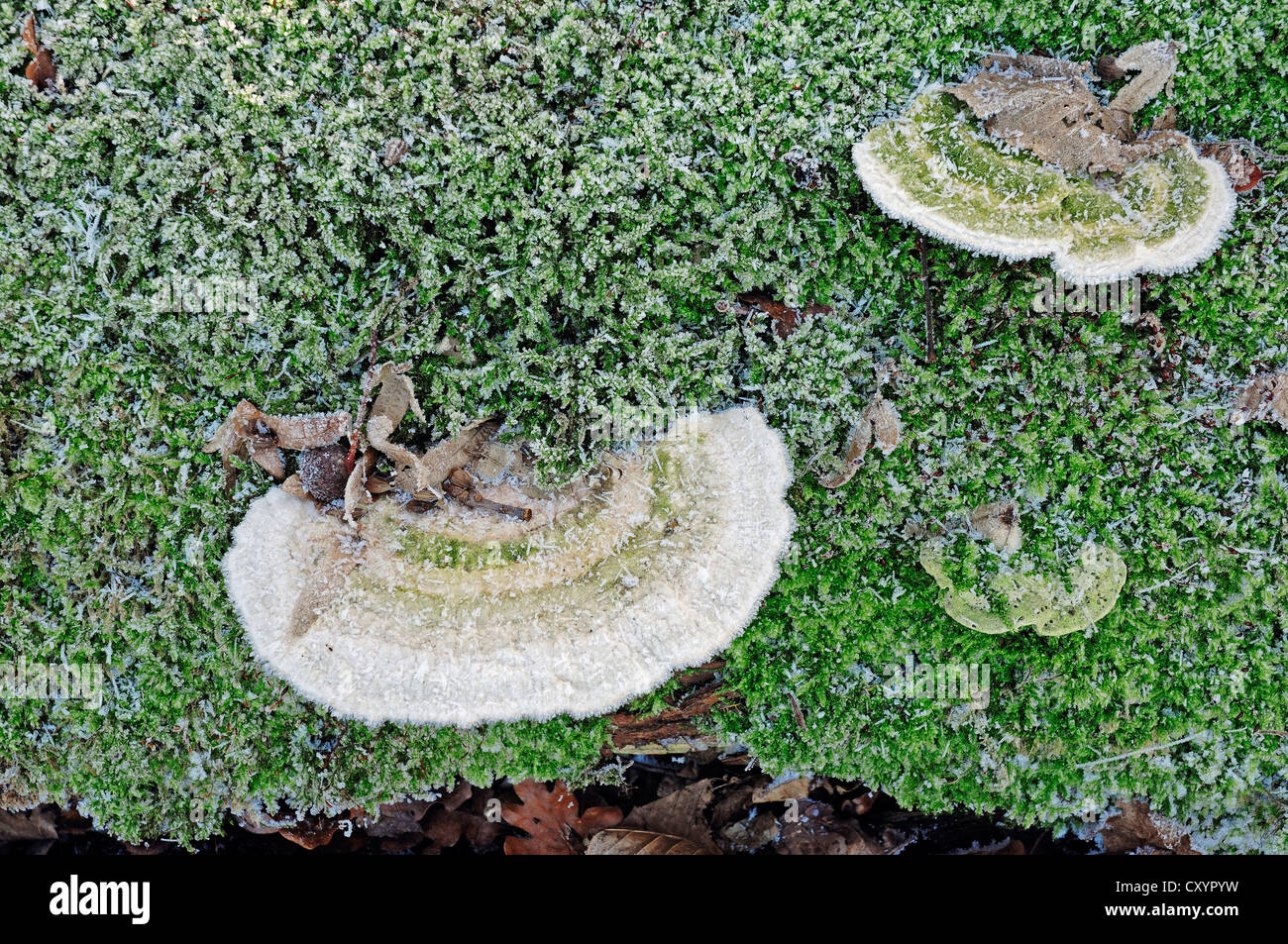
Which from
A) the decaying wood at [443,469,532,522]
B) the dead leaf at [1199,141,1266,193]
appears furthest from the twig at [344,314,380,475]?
the dead leaf at [1199,141,1266,193]

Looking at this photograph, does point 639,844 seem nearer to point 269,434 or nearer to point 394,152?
point 269,434

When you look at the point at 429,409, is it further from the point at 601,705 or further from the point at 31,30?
the point at 31,30

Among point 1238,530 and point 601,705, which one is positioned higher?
point 1238,530

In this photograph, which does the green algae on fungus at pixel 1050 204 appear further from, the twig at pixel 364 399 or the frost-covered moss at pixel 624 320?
the twig at pixel 364 399

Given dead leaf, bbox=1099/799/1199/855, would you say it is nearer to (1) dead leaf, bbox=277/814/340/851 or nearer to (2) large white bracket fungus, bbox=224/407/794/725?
(2) large white bracket fungus, bbox=224/407/794/725

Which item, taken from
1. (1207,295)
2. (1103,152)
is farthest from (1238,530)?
(1103,152)

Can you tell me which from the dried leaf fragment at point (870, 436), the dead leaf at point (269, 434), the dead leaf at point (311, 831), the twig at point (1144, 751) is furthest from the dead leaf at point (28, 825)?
the twig at point (1144, 751)

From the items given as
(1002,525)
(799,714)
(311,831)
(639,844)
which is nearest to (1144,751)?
(1002,525)
